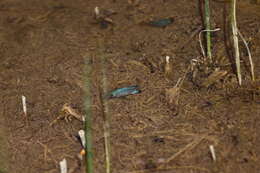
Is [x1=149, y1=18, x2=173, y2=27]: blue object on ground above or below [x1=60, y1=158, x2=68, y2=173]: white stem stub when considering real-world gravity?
above

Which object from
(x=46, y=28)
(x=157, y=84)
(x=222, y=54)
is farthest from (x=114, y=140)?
(x=46, y=28)

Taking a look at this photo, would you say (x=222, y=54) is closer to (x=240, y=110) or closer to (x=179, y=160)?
(x=240, y=110)

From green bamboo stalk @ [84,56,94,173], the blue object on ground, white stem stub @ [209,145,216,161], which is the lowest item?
white stem stub @ [209,145,216,161]

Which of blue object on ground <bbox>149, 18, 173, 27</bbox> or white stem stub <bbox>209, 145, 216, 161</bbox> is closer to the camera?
white stem stub <bbox>209, 145, 216, 161</bbox>

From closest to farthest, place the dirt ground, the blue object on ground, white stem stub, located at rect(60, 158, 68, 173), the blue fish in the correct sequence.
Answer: white stem stub, located at rect(60, 158, 68, 173)
the dirt ground
the blue fish
the blue object on ground

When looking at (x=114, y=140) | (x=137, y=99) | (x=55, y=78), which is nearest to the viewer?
(x=114, y=140)

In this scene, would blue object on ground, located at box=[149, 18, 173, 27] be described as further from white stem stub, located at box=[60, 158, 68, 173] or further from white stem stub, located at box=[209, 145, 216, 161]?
white stem stub, located at box=[60, 158, 68, 173]

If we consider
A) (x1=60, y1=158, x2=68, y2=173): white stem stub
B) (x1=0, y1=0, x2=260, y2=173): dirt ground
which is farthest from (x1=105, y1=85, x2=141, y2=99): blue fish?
(x1=60, y1=158, x2=68, y2=173): white stem stub

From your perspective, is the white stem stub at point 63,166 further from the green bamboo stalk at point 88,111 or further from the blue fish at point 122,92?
the blue fish at point 122,92

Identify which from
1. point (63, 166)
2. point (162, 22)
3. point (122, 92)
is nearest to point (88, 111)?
point (122, 92)
